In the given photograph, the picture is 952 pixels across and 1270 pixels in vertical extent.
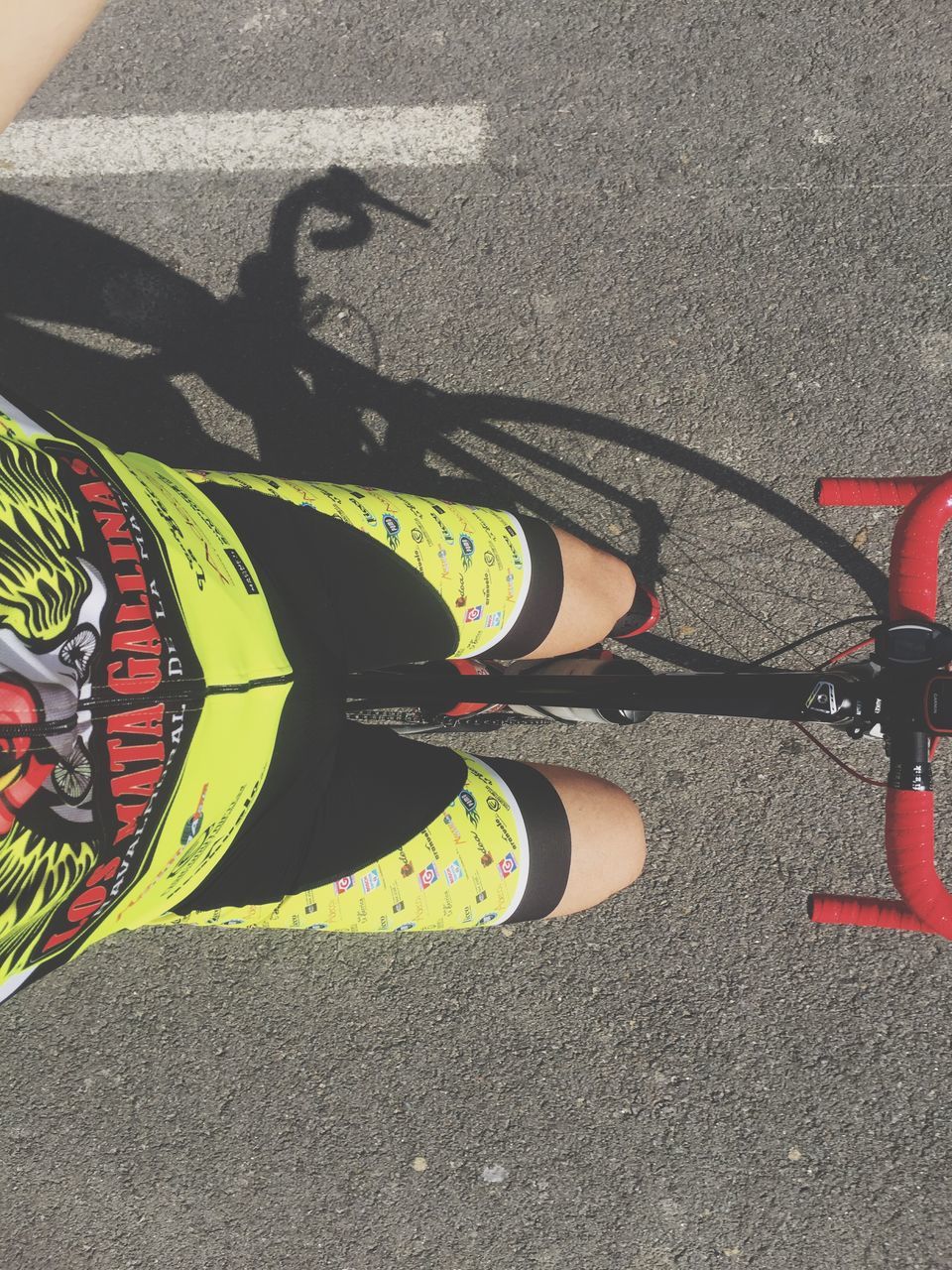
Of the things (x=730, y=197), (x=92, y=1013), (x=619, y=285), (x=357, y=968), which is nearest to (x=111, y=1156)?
(x=92, y=1013)

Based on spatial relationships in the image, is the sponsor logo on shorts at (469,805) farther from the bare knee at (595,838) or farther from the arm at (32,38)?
the arm at (32,38)

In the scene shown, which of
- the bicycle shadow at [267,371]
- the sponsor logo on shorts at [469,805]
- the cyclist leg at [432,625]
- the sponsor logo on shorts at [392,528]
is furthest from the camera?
the bicycle shadow at [267,371]

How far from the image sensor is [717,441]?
264cm

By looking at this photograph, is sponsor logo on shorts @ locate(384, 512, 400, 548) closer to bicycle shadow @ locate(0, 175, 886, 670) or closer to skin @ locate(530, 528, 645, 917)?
skin @ locate(530, 528, 645, 917)

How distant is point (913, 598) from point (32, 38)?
1.56m

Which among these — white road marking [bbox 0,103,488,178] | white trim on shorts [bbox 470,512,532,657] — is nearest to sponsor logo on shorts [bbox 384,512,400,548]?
white trim on shorts [bbox 470,512,532,657]

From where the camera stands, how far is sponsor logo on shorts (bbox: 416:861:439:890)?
6.31 ft

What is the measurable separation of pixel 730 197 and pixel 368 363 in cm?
126

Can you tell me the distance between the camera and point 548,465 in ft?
8.77

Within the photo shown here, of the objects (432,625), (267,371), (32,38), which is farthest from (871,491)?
(267,371)

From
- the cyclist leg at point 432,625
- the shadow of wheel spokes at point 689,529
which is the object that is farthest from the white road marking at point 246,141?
the cyclist leg at point 432,625

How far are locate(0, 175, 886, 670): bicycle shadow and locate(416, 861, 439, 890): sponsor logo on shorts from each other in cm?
109

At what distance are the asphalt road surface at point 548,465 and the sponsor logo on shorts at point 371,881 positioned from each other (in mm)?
875

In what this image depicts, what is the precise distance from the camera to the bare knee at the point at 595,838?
6.77 feet
